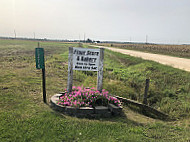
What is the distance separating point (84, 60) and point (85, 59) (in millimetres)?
49

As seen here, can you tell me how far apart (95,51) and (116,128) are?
2.60m

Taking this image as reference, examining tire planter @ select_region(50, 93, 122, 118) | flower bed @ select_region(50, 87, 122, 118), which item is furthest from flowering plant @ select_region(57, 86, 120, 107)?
tire planter @ select_region(50, 93, 122, 118)

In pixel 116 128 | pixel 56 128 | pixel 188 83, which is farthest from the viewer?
pixel 188 83

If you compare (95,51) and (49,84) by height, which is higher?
(95,51)

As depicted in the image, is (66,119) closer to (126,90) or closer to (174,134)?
(174,134)

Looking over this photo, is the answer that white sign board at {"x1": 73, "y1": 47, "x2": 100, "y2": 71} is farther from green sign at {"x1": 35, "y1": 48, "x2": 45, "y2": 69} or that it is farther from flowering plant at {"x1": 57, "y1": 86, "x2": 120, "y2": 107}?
green sign at {"x1": 35, "y1": 48, "x2": 45, "y2": 69}

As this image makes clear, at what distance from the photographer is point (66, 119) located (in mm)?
3879

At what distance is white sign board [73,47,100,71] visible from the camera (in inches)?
196

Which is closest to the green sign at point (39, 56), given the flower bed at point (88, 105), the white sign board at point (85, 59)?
the white sign board at point (85, 59)

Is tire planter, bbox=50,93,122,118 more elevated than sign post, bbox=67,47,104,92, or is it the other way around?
sign post, bbox=67,47,104,92

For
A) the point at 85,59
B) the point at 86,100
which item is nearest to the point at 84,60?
the point at 85,59

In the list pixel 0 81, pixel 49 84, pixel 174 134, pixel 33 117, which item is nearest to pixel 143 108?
pixel 174 134

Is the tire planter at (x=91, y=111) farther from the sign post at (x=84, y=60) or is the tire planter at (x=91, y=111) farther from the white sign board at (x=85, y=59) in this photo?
the white sign board at (x=85, y=59)

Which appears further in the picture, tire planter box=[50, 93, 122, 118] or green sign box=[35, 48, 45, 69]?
green sign box=[35, 48, 45, 69]
